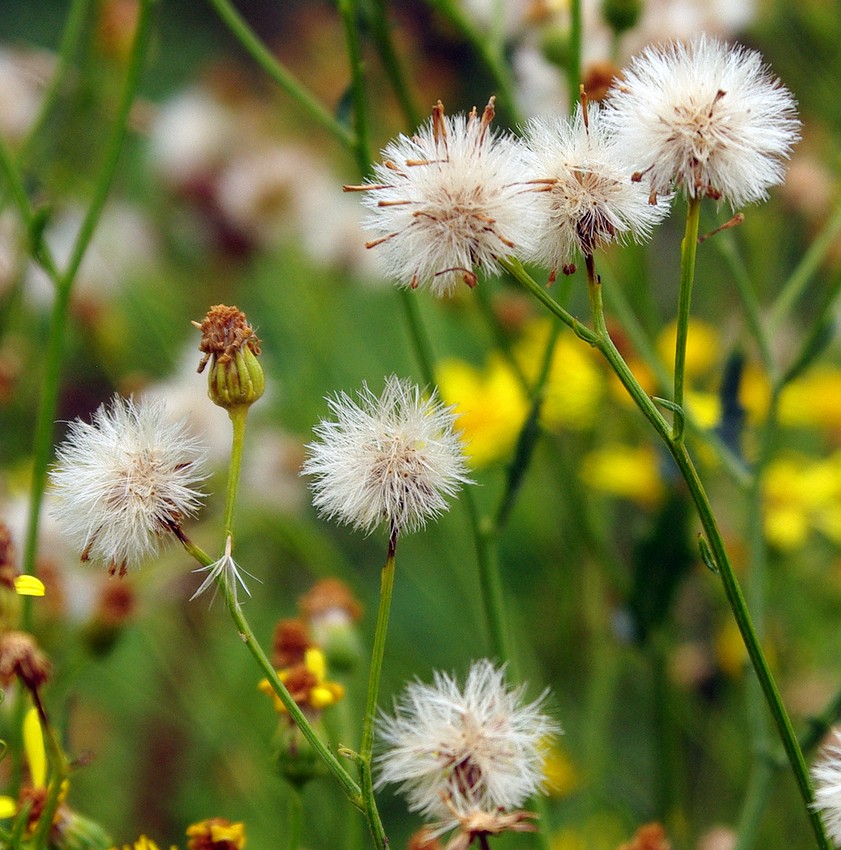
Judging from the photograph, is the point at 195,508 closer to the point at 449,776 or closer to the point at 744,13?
the point at 449,776

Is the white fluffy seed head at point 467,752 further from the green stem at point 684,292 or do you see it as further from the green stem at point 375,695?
the green stem at point 684,292

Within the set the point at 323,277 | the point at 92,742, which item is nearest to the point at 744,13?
the point at 323,277

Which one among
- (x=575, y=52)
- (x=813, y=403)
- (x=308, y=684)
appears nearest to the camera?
(x=308, y=684)

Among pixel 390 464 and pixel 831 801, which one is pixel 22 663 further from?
pixel 831 801

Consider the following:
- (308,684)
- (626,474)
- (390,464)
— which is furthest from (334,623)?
(626,474)

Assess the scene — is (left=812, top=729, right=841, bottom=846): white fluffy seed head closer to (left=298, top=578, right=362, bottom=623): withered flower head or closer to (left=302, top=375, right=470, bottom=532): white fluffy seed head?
(left=302, top=375, right=470, bottom=532): white fluffy seed head
